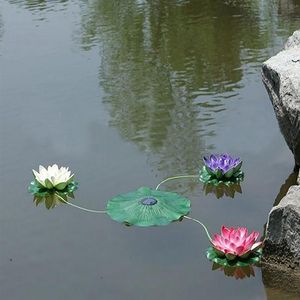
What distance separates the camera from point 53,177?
4.41 metres

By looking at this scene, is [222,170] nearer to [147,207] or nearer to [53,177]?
[147,207]

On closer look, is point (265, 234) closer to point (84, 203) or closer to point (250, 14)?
point (84, 203)

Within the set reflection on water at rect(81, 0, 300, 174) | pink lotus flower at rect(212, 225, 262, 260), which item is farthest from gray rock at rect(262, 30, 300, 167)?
pink lotus flower at rect(212, 225, 262, 260)

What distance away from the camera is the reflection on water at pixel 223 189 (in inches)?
172

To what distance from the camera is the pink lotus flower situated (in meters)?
3.50

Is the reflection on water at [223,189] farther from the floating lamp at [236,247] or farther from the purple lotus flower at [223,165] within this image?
the floating lamp at [236,247]

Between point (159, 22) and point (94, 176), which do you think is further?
point (159, 22)

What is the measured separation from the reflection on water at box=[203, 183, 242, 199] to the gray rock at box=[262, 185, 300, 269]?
876mm

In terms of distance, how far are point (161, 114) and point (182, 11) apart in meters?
3.88

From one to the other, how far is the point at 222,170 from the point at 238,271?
3.40 feet

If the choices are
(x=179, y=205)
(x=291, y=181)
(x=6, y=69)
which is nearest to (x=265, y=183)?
(x=291, y=181)

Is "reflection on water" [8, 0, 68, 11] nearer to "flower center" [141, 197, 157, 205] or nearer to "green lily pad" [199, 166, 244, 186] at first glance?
"green lily pad" [199, 166, 244, 186]

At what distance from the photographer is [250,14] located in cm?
883

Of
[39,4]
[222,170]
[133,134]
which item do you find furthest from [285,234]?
[39,4]
